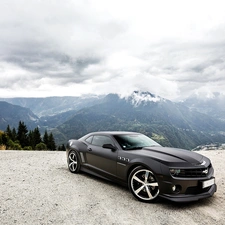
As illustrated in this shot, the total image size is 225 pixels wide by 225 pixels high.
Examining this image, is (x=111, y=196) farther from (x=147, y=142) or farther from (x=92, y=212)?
(x=147, y=142)

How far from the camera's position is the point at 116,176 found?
17.7ft

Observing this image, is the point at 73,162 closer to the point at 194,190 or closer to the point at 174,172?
the point at 174,172

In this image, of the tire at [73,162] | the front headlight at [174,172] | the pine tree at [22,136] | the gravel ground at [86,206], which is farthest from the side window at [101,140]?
the pine tree at [22,136]

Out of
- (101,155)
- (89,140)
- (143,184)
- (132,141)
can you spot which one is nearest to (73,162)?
(89,140)

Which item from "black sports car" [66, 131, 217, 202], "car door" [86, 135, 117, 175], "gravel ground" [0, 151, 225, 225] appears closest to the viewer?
"gravel ground" [0, 151, 225, 225]

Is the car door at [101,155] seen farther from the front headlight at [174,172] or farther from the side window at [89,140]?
the front headlight at [174,172]

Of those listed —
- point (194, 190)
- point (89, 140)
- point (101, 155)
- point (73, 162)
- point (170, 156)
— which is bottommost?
point (194, 190)

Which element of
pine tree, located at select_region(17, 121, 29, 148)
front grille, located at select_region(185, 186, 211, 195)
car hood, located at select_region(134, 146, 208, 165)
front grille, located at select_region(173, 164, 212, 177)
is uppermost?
car hood, located at select_region(134, 146, 208, 165)

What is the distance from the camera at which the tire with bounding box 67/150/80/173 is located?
6875mm

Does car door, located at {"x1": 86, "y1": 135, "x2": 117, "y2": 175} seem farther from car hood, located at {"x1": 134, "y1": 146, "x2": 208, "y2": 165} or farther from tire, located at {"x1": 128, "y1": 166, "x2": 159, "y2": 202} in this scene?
car hood, located at {"x1": 134, "y1": 146, "x2": 208, "y2": 165}

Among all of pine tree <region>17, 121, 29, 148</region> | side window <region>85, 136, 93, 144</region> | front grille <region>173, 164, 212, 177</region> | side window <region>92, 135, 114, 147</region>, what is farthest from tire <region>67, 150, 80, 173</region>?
pine tree <region>17, 121, 29, 148</region>

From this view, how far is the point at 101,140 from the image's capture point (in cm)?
632

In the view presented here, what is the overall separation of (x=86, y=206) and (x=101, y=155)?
1674 mm

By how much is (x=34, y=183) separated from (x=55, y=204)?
177 centimetres
